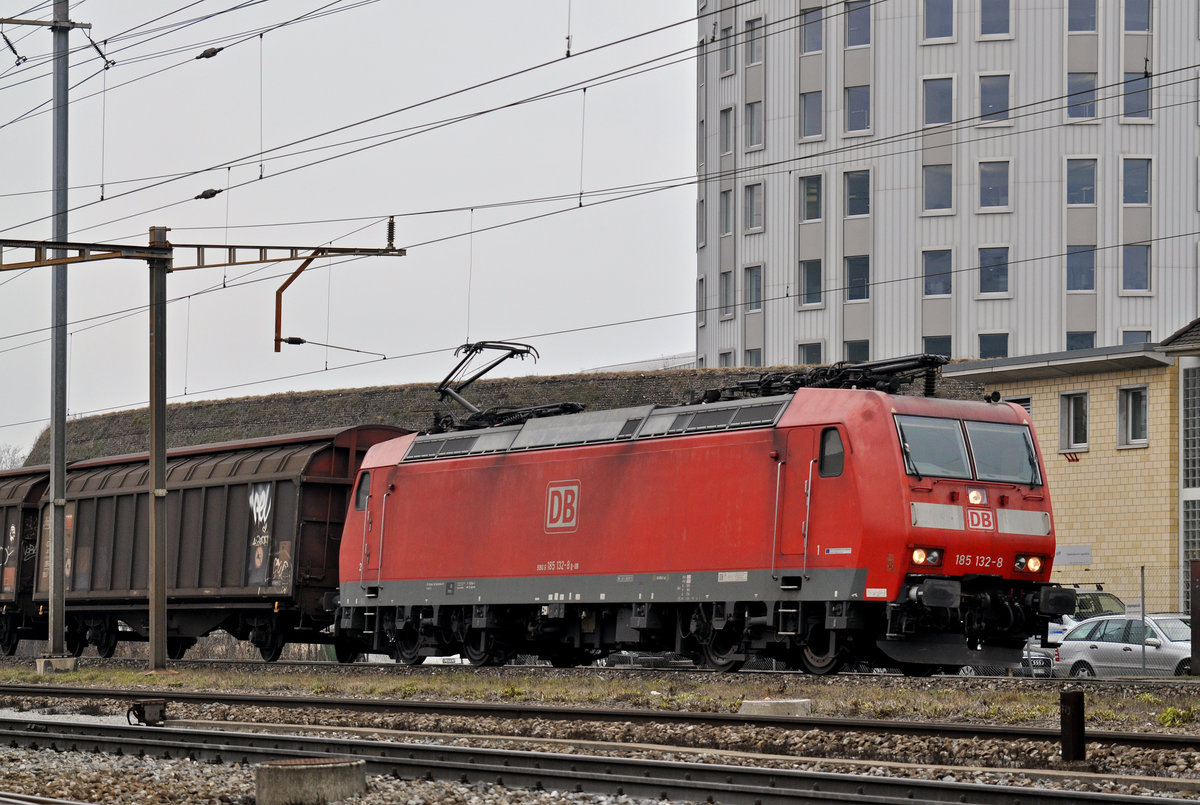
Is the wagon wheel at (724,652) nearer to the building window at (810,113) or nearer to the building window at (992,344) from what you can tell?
the building window at (992,344)

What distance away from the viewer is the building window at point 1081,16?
57.2 m

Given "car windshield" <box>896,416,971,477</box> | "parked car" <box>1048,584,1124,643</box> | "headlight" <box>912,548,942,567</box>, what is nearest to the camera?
"headlight" <box>912,548,942,567</box>

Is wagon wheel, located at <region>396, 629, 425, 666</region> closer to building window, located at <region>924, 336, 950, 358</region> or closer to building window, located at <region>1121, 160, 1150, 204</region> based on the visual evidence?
building window, located at <region>924, 336, 950, 358</region>

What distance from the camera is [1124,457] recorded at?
36.6 meters

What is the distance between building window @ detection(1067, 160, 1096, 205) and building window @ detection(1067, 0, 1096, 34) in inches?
188

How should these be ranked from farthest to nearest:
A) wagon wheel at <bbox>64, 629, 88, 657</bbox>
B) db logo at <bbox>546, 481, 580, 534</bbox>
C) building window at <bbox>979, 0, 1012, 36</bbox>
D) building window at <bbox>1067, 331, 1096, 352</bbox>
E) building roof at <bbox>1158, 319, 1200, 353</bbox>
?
1. building window at <bbox>979, 0, 1012, 36</bbox>
2. building window at <bbox>1067, 331, 1096, 352</bbox>
3. building roof at <bbox>1158, 319, 1200, 353</bbox>
4. wagon wheel at <bbox>64, 629, 88, 657</bbox>
5. db logo at <bbox>546, 481, 580, 534</bbox>

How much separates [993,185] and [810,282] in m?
7.37

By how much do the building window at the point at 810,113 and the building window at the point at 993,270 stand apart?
25.5ft

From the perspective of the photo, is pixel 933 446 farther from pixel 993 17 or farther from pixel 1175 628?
pixel 993 17

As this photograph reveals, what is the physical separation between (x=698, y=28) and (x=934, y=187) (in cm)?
1429

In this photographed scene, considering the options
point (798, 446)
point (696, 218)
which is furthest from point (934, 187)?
point (798, 446)

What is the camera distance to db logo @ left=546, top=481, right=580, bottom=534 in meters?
21.9

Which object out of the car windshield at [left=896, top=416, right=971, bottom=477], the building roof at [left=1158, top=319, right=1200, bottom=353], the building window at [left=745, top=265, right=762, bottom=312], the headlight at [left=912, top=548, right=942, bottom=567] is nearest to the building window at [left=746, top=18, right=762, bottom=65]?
the building window at [left=745, top=265, right=762, bottom=312]

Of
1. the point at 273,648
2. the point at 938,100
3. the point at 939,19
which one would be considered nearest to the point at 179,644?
the point at 273,648
